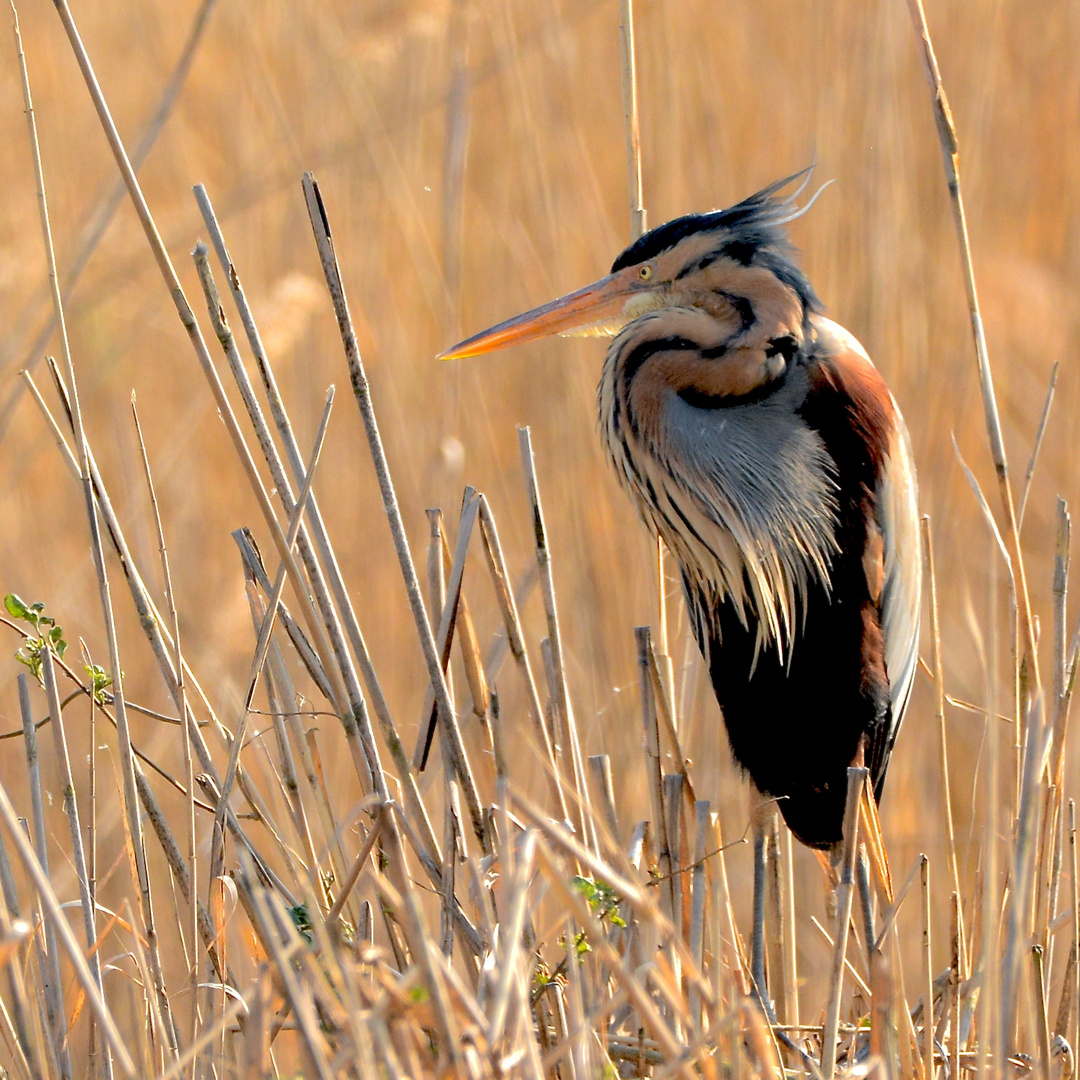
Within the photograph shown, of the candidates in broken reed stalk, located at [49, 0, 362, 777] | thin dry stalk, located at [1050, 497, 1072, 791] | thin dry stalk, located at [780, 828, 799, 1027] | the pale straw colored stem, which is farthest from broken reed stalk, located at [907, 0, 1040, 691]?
broken reed stalk, located at [49, 0, 362, 777]

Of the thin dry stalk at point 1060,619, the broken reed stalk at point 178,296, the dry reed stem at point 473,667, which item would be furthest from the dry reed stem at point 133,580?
the thin dry stalk at point 1060,619

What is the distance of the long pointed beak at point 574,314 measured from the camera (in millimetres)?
1599

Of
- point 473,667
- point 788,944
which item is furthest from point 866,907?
point 473,667

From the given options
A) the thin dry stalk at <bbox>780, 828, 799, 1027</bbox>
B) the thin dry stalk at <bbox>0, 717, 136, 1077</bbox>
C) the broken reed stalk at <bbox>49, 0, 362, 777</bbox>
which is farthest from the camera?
the thin dry stalk at <bbox>780, 828, 799, 1027</bbox>

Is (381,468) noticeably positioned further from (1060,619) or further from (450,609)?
(1060,619)

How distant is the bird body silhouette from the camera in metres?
1.55

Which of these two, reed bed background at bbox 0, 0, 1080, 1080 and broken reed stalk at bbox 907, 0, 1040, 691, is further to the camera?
reed bed background at bbox 0, 0, 1080, 1080

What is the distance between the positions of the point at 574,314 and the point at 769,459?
283 mm

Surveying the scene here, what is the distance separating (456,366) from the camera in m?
2.24

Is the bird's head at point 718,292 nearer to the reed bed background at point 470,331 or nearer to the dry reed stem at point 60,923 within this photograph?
the reed bed background at point 470,331

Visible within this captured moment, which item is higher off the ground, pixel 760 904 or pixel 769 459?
pixel 769 459

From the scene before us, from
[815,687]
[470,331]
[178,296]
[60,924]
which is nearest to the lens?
[60,924]

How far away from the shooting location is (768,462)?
5.13ft

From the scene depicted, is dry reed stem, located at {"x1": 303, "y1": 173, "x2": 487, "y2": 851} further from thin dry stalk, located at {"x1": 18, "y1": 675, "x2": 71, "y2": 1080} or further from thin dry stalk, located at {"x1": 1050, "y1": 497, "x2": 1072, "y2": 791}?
thin dry stalk, located at {"x1": 1050, "y1": 497, "x2": 1072, "y2": 791}
